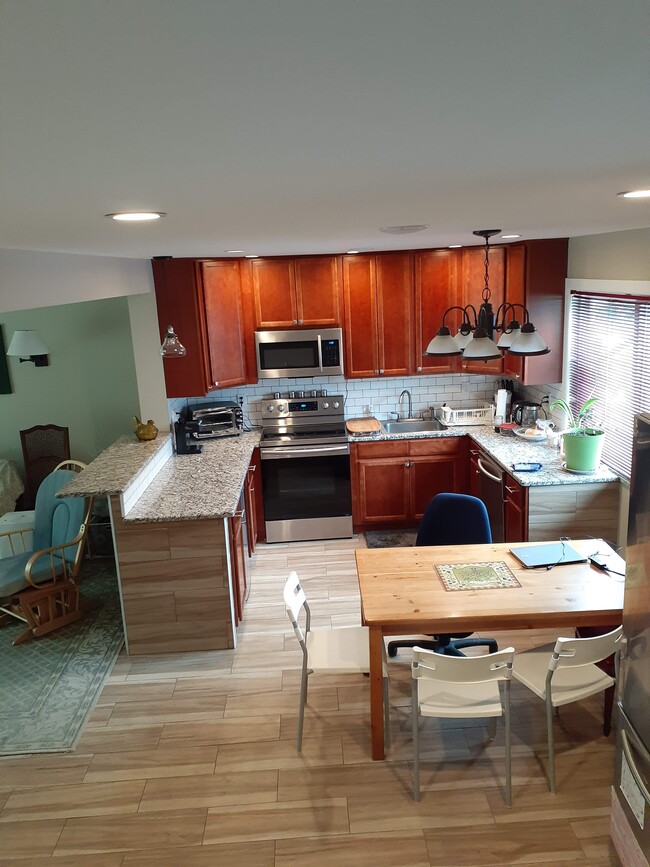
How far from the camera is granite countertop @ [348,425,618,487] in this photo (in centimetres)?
403

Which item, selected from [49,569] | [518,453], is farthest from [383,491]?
[49,569]

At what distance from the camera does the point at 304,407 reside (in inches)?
221

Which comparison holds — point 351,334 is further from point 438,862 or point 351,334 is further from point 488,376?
point 438,862

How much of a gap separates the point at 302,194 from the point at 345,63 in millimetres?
888

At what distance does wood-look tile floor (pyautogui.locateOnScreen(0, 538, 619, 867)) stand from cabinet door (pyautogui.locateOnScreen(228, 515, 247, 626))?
465mm

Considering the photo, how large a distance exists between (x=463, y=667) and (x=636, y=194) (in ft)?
6.03

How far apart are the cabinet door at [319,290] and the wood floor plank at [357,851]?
373 cm

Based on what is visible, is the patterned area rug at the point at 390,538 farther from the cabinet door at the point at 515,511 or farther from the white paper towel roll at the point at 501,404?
the white paper towel roll at the point at 501,404

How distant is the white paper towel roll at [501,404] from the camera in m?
5.41

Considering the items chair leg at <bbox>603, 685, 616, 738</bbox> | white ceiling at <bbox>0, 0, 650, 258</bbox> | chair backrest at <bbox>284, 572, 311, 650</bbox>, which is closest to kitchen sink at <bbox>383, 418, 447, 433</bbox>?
chair backrest at <bbox>284, 572, 311, 650</bbox>

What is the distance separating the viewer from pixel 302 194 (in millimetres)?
1466

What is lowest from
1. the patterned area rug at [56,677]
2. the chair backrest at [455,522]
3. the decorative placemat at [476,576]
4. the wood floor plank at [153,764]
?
the wood floor plank at [153,764]

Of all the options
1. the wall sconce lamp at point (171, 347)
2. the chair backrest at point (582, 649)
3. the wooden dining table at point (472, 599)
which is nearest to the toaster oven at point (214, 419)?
the wall sconce lamp at point (171, 347)

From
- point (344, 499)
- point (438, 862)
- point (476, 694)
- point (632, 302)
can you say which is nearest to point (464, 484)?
point (344, 499)
